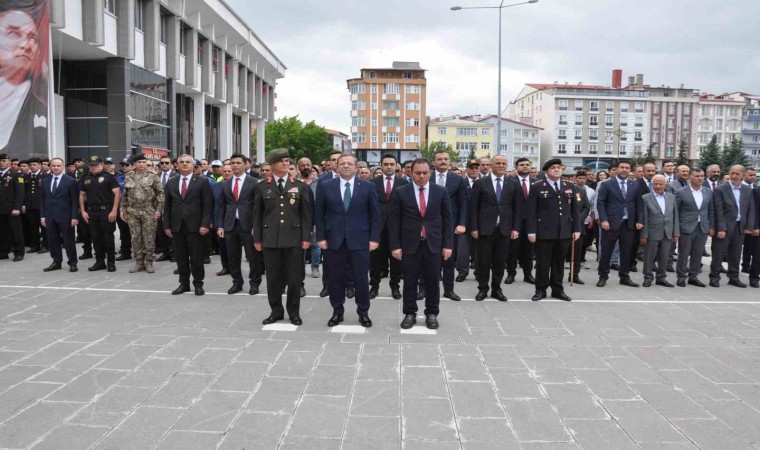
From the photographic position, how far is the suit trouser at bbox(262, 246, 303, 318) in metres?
6.59

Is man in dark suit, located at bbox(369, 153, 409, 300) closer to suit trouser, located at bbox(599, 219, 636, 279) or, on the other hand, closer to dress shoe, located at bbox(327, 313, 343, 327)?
dress shoe, located at bbox(327, 313, 343, 327)

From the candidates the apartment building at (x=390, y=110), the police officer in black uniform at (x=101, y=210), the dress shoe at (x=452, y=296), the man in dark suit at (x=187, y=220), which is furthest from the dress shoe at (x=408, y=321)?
the apartment building at (x=390, y=110)

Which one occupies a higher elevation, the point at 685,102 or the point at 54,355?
the point at 685,102

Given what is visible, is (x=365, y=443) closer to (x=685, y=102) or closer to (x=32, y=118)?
(x=32, y=118)

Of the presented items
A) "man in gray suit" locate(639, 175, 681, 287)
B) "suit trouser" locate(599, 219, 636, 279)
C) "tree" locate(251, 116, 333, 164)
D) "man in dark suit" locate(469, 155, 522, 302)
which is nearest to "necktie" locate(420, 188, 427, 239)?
"man in dark suit" locate(469, 155, 522, 302)

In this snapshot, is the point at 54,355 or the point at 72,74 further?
the point at 72,74

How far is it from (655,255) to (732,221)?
1460 millimetres

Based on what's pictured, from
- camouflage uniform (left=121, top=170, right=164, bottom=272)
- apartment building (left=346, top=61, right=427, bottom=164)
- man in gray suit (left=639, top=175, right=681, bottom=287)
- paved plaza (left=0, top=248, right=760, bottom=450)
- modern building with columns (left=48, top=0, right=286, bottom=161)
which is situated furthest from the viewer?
apartment building (left=346, top=61, right=427, bottom=164)

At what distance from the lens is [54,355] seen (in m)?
5.25

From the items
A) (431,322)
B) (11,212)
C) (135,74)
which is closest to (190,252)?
(431,322)

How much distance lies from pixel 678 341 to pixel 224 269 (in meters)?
7.29

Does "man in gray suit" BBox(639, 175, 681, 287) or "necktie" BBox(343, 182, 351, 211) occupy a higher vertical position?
→ "necktie" BBox(343, 182, 351, 211)

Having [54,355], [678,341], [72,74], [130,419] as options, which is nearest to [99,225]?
[54,355]

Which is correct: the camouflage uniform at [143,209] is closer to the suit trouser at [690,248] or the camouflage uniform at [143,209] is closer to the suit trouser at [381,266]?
the suit trouser at [381,266]
